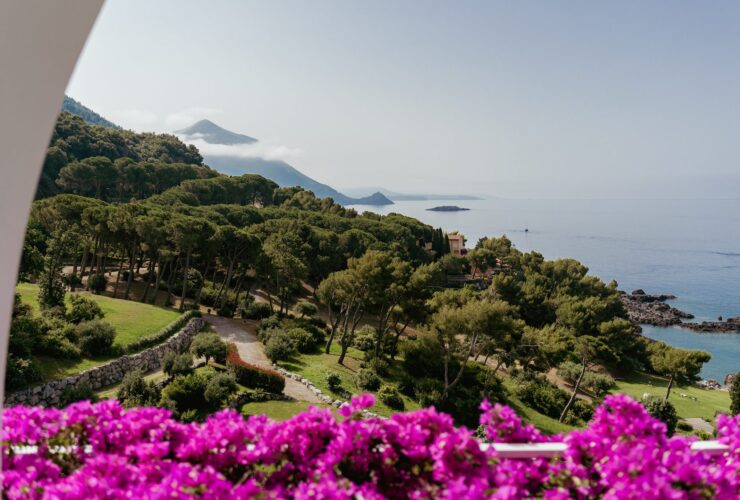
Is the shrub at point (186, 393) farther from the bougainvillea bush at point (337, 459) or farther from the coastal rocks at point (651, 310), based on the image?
the coastal rocks at point (651, 310)

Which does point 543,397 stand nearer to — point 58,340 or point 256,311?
point 256,311

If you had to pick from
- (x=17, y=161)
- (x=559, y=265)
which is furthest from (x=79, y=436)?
(x=559, y=265)

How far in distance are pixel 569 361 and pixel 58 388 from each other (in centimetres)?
2223

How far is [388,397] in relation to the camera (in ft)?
47.9

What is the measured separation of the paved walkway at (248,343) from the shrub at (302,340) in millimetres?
1444

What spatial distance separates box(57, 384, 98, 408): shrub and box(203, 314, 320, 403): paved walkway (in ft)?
17.5

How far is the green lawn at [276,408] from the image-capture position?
1169 centimetres

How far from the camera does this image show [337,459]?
1876 millimetres

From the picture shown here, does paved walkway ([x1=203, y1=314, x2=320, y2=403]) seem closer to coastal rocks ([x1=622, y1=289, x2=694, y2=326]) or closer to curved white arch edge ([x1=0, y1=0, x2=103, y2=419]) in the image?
curved white arch edge ([x1=0, y1=0, x2=103, y2=419])

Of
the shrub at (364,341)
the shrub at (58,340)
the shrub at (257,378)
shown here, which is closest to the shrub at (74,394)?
the shrub at (58,340)

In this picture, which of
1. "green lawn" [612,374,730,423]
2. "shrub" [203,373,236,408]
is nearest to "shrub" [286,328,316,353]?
"shrub" [203,373,236,408]

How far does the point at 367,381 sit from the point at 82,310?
1038cm

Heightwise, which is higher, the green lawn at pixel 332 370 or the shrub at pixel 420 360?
the shrub at pixel 420 360

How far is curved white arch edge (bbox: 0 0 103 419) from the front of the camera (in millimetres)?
1563
